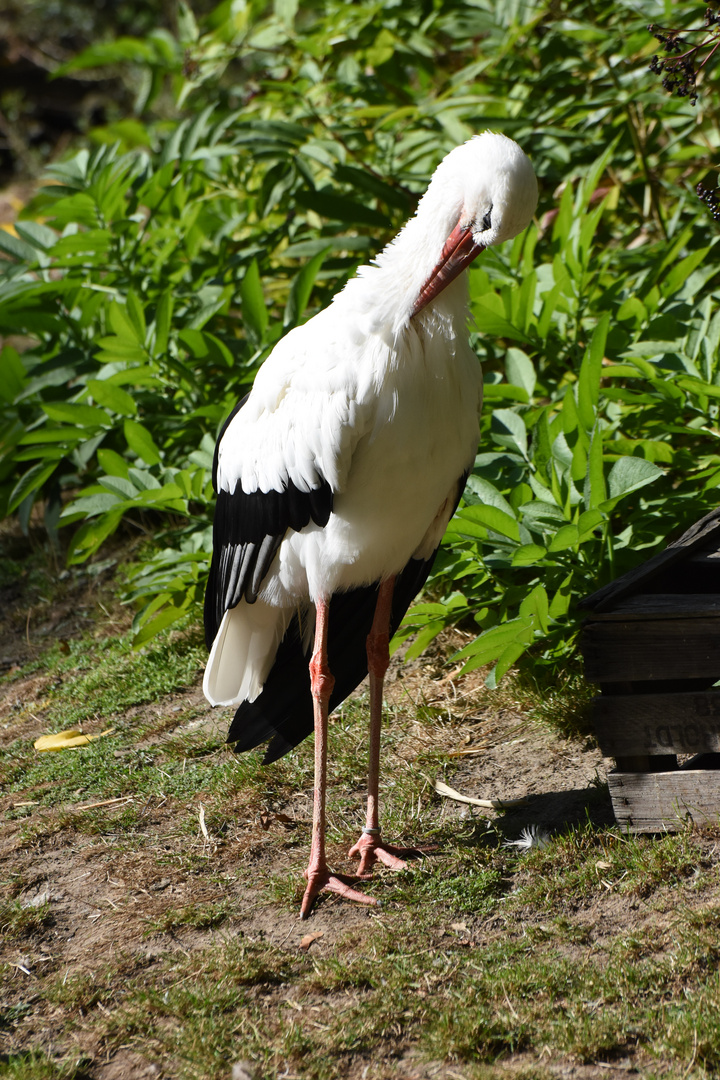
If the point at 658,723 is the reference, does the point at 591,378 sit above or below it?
above

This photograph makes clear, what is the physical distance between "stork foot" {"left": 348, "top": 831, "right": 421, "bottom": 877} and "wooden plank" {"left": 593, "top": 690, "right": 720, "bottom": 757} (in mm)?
660

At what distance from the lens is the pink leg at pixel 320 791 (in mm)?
2633

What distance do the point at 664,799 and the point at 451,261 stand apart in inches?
59.8

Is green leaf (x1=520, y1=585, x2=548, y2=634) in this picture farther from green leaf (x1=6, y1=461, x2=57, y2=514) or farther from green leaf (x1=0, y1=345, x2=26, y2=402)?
green leaf (x1=0, y1=345, x2=26, y2=402)

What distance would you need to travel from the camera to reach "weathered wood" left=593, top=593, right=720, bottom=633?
249cm

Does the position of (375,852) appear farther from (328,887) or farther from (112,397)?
(112,397)

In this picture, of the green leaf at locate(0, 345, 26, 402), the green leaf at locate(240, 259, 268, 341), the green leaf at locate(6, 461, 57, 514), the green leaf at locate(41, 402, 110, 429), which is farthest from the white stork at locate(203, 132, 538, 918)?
the green leaf at locate(0, 345, 26, 402)

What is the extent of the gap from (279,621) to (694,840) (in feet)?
4.71

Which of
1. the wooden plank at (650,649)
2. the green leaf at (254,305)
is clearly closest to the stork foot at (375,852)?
the wooden plank at (650,649)

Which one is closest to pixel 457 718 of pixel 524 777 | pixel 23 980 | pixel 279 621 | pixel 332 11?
pixel 524 777

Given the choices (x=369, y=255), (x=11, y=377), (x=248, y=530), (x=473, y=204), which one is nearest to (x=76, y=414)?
(x=11, y=377)

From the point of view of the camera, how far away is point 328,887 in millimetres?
2670

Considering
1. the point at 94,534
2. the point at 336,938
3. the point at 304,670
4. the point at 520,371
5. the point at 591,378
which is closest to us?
the point at 336,938

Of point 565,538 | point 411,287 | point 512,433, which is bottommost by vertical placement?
point 565,538
